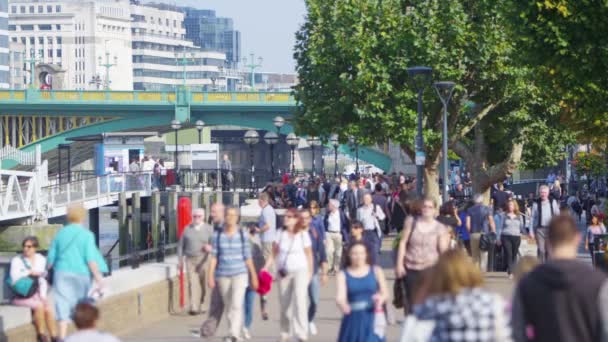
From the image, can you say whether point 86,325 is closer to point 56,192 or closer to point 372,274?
point 372,274

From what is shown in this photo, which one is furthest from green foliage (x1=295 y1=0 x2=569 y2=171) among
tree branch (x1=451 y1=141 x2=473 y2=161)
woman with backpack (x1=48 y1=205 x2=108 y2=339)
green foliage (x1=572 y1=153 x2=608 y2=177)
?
woman with backpack (x1=48 y1=205 x2=108 y2=339)

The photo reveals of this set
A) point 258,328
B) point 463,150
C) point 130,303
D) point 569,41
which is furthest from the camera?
point 463,150

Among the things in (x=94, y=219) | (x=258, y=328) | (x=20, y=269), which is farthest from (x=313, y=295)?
(x=94, y=219)

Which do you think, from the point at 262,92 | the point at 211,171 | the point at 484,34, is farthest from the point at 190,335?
the point at 262,92

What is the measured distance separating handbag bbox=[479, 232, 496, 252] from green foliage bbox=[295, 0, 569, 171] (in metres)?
17.9

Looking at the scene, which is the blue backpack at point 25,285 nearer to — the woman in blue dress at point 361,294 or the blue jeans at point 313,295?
the blue jeans at point 313,295

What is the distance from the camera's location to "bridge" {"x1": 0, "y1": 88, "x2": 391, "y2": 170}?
81875 millimetres

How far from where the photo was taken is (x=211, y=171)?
204 ft

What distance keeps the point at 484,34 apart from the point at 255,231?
22214mm

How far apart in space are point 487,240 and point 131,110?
65.2 m

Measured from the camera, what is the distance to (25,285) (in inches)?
543

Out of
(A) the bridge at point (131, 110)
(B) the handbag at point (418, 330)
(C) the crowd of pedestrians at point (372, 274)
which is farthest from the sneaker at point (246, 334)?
(A) the bridge at point (131, 110)

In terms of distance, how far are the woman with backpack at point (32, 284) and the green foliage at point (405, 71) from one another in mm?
27245

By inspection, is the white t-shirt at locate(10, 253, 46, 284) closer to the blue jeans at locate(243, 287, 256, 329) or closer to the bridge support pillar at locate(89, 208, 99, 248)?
the blue jeans at locate(243, 287, 256, 329)
